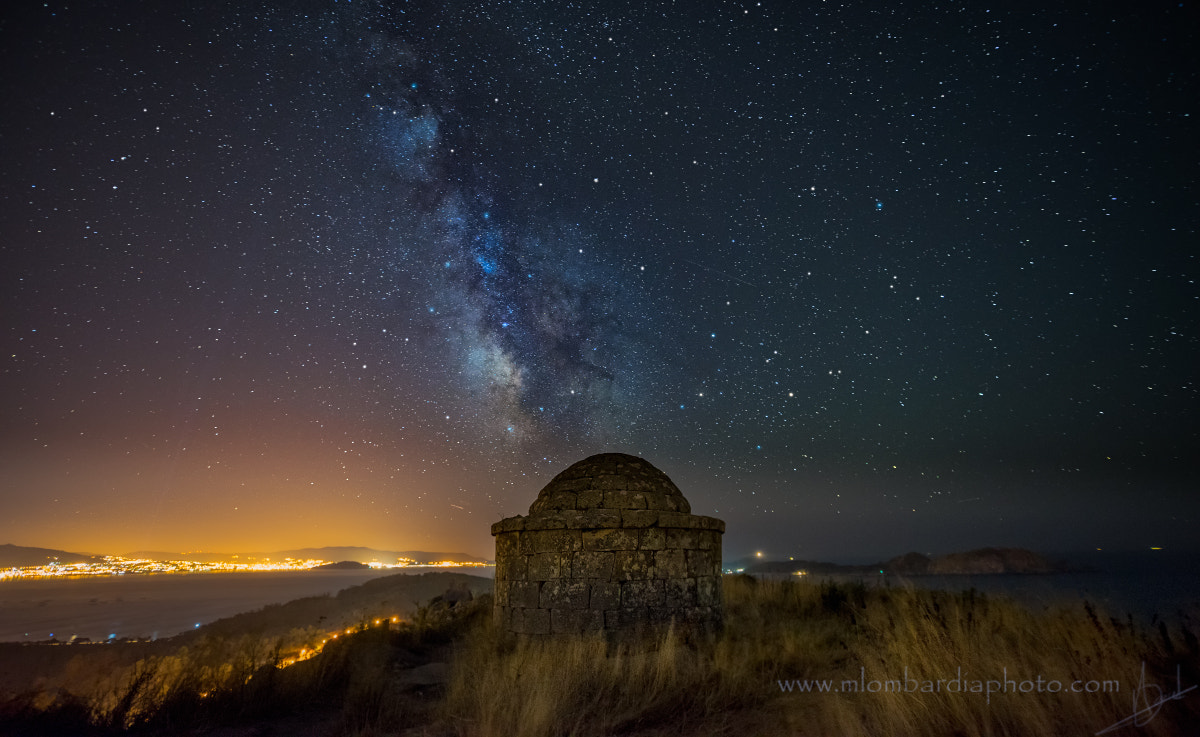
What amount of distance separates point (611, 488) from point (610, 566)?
1.30 m

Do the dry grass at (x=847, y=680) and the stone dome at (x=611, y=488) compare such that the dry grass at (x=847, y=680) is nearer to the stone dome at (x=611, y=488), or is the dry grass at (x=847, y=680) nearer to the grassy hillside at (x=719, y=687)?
the grassy hillside at (x=719, y=687)

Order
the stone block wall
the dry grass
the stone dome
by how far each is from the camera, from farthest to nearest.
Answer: the stone dome → the stone block wall → the dry grass

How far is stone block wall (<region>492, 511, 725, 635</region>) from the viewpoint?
8.20 metres

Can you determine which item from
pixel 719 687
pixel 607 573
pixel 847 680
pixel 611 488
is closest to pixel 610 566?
pixel 607 573

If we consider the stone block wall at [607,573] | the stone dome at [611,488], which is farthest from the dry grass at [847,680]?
the stone dome at [611,488]

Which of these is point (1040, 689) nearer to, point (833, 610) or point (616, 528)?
point (616, 528)

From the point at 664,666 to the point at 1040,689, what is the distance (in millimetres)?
3460

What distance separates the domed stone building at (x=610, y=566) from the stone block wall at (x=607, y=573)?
0.01 m

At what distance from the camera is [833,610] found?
10.3 meters

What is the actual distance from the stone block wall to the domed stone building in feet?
0.05

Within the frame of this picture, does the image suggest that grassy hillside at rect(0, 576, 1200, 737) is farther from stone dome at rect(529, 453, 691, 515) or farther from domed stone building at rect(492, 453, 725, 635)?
stone dome at rect(529, 453, 691, 515)

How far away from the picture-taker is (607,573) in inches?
325

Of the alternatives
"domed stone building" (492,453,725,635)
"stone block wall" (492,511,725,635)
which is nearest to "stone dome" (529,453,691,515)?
"domed stone building" (492,453,725,635)


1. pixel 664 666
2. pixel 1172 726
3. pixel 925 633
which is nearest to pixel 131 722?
pixel 664 666
